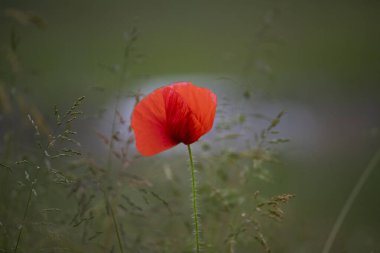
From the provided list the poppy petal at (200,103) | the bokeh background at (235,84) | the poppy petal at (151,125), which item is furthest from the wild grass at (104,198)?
the poppy petal at (200,103)

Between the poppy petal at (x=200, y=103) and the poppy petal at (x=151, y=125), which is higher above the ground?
the poppy petal at (x=200, y=103)

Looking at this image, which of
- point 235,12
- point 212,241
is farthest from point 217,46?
point 212,241

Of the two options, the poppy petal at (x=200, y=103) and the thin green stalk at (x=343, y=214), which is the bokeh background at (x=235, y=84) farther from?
the poppy petal at (x=200, y=103)

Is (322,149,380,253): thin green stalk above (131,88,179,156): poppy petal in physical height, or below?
below

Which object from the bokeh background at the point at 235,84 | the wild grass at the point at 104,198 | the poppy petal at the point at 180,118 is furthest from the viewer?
the bokeh background at the point at 235,84

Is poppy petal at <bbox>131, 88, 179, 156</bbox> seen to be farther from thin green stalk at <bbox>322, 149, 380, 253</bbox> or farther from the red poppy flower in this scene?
thin green stalk at <bbox>322, 149, 380, 253</bbox>

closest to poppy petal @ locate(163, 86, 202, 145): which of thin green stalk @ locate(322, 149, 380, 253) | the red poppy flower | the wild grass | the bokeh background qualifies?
the red poppy flower

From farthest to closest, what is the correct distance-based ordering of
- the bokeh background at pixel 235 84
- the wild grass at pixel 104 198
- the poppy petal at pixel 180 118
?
the bokeh background at pixel 235 84, the wild grass at pixel 104 198, the poppy petal at pixel 180 118

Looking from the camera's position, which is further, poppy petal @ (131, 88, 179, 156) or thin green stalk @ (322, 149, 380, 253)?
thin green stalk @ (322, 149, 380, 253)
